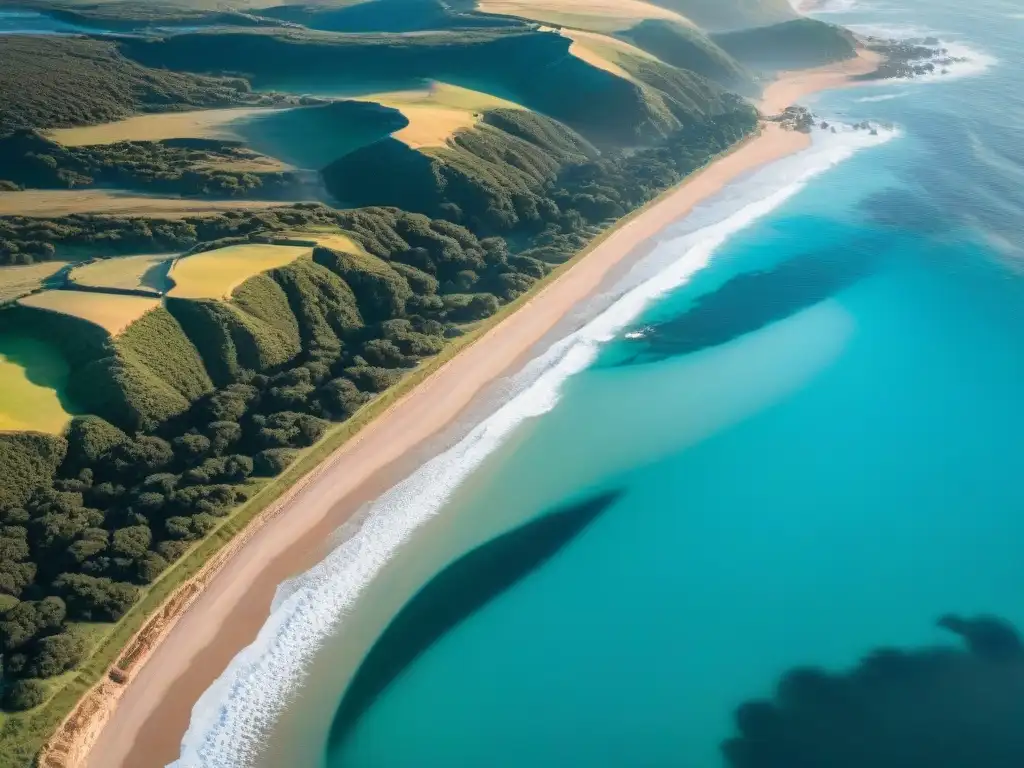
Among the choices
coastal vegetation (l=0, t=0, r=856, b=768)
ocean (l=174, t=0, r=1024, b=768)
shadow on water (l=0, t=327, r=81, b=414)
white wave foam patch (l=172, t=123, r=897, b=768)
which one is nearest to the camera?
white wave foam patch (l=172, t=123, r=897, b=768)

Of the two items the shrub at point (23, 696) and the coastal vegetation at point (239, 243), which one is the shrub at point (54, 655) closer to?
the coastal vegetation at point (239, 243)

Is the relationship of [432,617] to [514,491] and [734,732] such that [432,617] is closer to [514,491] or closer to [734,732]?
[514,491]

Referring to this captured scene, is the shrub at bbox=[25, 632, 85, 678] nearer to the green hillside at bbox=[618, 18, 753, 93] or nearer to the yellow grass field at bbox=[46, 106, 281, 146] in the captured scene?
the yellow grass field at bbox=[46, 106, 281, 146]

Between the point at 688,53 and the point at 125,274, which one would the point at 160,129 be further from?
the point at 688,53

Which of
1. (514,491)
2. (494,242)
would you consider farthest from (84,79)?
(514,491)

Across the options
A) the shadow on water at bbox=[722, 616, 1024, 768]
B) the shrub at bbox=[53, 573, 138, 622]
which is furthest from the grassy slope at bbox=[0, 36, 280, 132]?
the shadow on water at bbox=[722, 616, 1024, 768]

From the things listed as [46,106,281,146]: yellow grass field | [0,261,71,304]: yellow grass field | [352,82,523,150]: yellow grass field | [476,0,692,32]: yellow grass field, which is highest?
[476,0,692,32]: yellow grass field

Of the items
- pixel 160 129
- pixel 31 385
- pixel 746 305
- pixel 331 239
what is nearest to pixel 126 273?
pixel 31 385

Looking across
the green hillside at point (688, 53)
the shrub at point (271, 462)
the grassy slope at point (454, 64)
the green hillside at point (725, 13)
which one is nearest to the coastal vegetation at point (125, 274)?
the shrub at point (271, 462)
